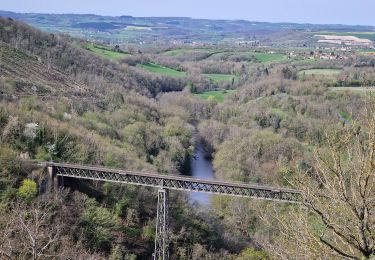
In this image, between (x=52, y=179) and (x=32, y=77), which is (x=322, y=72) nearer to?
(x=32, y=77)

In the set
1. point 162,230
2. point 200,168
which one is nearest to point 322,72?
point 200,168

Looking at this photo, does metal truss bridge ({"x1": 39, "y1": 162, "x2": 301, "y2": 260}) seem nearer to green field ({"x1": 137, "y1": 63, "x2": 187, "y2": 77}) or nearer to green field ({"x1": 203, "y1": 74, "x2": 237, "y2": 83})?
green field ({"x1": 137, "y1": 63, "x2": 187, "y2": 77})

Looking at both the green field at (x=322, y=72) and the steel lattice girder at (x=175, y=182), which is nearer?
the steel lattice girder at (x=175, y=182)

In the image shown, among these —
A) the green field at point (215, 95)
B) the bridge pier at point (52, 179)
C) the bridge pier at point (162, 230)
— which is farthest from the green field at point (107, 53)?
the bridge pier at point (162, 230)

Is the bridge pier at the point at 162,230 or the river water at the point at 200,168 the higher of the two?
the bridge pier at the point at 162,230

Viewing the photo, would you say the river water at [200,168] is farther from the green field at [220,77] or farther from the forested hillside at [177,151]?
the green field at [220,77]

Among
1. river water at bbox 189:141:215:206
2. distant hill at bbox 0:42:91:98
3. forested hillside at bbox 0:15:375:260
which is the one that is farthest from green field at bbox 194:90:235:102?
distant hill at bbox 0:42:91:98

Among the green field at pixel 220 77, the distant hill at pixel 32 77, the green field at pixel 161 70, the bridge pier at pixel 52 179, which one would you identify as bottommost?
the green field at pixel 220 77

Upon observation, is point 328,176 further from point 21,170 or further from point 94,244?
point 21,170
